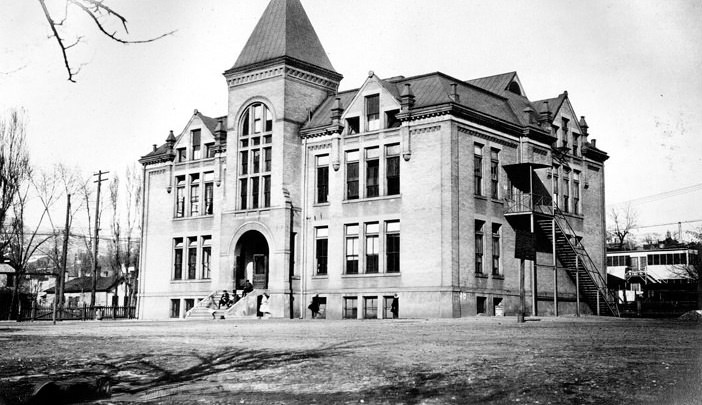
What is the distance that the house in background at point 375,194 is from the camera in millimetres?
39719

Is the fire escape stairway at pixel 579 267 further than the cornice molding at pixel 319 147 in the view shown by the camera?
No

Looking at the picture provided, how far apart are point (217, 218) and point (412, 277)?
1522cm

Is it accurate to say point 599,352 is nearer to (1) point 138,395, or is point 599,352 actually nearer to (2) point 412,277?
(1) point 138,395

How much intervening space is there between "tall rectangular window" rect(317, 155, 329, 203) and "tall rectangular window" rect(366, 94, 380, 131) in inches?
136

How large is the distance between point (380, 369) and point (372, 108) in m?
31.4

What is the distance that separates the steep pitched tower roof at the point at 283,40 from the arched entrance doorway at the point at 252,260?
10.5 m

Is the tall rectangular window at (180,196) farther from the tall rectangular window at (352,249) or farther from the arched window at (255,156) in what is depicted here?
the tall rectangular window at (352,249)

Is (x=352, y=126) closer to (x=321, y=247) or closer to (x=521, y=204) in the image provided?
(x=321, y=247)

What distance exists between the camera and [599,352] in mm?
14039

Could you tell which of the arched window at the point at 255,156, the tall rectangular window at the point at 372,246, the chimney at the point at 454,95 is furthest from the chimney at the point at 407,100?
the arched window at the point at 255,156

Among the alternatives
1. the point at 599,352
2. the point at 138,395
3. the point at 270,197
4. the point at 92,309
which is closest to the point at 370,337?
the point at 599,352

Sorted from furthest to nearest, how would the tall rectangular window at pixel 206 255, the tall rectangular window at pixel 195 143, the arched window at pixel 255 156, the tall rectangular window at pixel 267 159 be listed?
1. the tall rectangular window at pixel 195 143
2. the tall rectangular window at pixel 206 255
3. the tall rectangular window at pixel 267 159
4. the arched window at pixel 255 156

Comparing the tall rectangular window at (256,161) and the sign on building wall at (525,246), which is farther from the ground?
the tall rectangular window at (256,161)

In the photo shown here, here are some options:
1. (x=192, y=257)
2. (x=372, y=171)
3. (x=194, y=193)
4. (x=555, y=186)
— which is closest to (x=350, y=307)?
(x=372, y=171)
